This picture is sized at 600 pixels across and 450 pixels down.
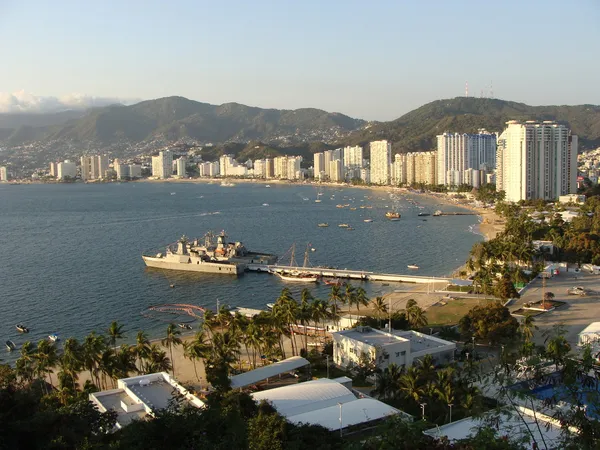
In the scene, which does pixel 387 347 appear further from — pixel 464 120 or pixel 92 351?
pixel 464 120

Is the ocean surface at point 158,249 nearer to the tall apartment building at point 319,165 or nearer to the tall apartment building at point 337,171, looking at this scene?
the tall apartment building at point 337,171

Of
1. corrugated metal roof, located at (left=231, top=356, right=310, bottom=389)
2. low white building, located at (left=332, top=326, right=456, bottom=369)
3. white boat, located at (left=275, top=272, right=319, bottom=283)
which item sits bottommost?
white boat, located at (left=275, top=272, right=319, bottom=283)

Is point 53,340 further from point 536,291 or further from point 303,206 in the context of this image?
point 303,206

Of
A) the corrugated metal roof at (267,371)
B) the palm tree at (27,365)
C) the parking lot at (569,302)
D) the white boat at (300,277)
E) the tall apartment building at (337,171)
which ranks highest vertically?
the tall apartment building at (337,171)

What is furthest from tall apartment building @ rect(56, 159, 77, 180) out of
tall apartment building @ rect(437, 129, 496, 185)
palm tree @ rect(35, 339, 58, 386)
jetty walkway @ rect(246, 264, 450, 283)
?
palm tree @ rect(35, 339, 58, 386)

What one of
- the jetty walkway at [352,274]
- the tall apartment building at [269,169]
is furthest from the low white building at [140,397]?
the tall apartment building at [269,169]

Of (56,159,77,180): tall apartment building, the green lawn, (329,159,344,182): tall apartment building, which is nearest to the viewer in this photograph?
the green lawn

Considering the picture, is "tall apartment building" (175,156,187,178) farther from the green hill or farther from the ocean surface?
the ocean surface
